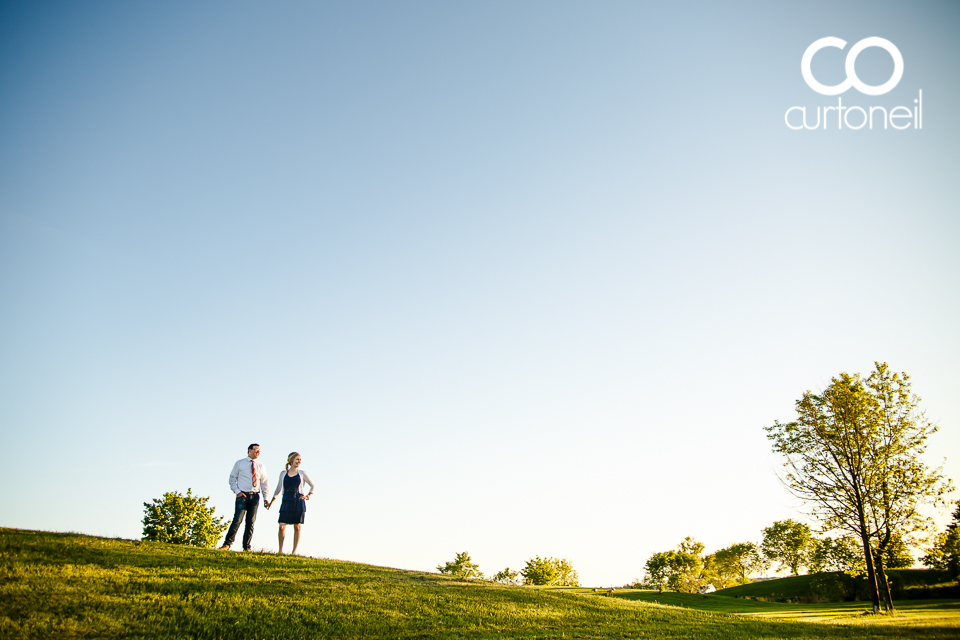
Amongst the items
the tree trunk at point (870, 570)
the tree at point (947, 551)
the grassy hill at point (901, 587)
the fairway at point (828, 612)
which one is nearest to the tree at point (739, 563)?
the grassy hill at point (901, 587)

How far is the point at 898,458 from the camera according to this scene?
91.8 ft

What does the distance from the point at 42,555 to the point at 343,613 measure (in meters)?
6.59

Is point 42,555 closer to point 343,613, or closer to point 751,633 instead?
point 343,613

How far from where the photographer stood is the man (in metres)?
15.0

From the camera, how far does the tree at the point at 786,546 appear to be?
100 meters

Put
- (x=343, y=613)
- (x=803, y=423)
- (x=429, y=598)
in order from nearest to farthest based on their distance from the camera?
(x=343, y=613)
(x=429, y=598)
(x=803, y=423)

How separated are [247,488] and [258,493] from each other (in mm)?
412

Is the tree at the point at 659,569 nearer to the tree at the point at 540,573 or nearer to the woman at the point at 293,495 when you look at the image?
the tree at the point at 540,573

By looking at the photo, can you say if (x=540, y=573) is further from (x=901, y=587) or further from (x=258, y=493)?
(x=258, y=493)

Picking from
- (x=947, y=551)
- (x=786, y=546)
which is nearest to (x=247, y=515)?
(x=947, y=551)

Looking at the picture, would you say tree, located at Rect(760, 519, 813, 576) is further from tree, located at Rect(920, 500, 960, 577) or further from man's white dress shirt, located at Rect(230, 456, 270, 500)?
man's white dress shirt, located at Rect(230, 456, 270, 500)

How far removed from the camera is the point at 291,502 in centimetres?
1554

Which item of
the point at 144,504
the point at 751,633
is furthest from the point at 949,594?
the point at 144,504

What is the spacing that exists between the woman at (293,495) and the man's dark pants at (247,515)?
0.48m
